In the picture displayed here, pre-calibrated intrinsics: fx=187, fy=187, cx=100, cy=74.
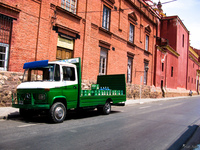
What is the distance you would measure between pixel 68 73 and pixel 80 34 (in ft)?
25.8

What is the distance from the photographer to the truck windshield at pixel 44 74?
292 inches

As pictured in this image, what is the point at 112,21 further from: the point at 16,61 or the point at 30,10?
→ the point at 16,61

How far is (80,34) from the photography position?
49.4ft

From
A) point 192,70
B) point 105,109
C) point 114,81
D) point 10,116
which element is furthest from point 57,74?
point 192,70

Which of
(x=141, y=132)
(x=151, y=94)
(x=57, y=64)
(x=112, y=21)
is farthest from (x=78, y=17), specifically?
(x=151, y=94)

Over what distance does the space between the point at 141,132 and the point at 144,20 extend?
2271cm

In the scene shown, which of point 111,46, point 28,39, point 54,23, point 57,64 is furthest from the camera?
point 111,46

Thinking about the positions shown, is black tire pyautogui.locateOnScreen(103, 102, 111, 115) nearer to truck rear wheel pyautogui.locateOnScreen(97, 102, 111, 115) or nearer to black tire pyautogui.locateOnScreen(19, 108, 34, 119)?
truck rear wheel pyautogui.locateOnScreen(97, 102, 111, 115)

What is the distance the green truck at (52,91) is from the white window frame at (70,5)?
23.4 ft

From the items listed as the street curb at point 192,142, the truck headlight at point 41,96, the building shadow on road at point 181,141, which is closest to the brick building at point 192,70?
the building shadow on road at point 181,141

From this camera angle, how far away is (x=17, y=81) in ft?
34.9

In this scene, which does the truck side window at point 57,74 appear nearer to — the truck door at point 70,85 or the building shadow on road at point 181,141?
the truck door at point 70,85

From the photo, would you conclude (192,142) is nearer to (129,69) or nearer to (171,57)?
(129,69)

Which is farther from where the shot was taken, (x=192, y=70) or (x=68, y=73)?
(x=192, y=70)
